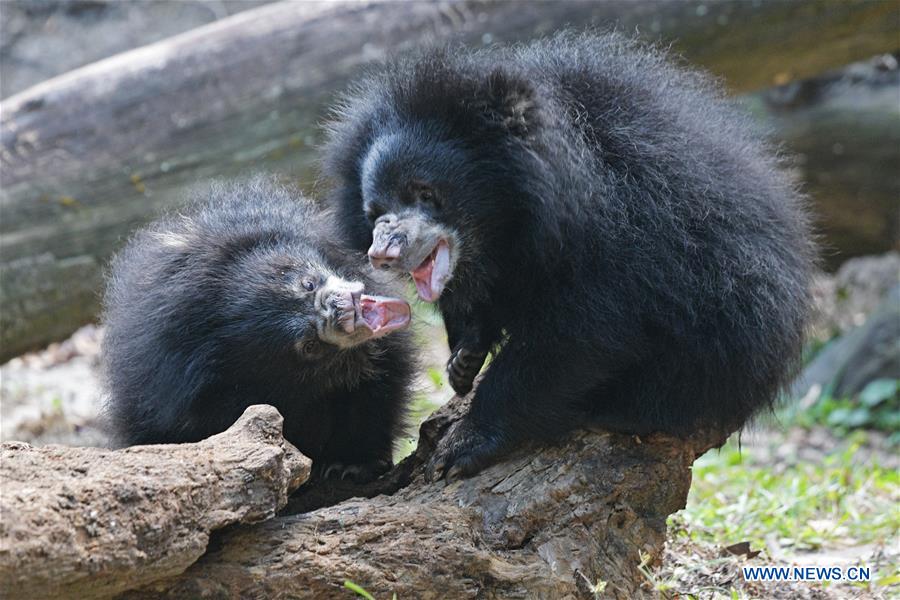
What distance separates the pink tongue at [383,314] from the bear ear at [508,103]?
2.45 ft

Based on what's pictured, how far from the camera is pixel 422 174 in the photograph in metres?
3.93

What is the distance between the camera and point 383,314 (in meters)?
3.93

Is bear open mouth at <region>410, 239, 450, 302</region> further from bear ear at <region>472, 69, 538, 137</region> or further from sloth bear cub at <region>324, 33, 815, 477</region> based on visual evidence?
bear ear at <region>472, 69, 538, 137</region>

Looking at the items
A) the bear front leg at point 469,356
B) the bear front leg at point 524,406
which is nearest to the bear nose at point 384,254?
the bear front leg at point 524,406

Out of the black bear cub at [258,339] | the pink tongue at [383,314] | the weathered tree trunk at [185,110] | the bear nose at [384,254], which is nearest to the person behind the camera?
the bear nose at [384,254]

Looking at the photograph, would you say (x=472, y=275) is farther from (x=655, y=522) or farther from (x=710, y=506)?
(x=710, y=506)

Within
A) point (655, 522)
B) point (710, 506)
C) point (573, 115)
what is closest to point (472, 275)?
point (573, 115)

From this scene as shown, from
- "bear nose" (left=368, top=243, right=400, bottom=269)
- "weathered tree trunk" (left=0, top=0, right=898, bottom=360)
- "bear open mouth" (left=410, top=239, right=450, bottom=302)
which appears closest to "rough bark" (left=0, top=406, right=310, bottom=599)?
"bear nose" (left=368, top=243, right=400, bottom=269)

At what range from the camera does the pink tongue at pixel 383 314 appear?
3908 mm

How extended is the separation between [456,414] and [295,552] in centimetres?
122

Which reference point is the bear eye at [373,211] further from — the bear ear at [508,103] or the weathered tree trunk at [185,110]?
the weathered tree trunk at [185,110]

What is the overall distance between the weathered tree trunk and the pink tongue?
260 cm

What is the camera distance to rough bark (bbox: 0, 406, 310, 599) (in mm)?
2588

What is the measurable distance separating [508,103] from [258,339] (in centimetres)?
128
